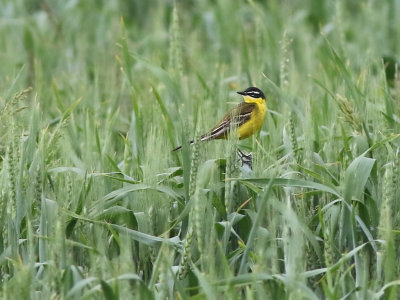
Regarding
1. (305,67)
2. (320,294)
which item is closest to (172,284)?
(320,294)

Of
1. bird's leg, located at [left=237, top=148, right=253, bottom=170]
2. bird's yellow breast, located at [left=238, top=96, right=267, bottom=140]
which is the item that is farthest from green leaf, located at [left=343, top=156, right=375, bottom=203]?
bird's yellow breast, located at [left=238, top=96, right=267, bottom=140]

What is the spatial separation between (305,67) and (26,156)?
3.50m

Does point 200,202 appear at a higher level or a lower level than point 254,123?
lower

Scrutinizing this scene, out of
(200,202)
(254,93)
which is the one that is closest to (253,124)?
(254,93)

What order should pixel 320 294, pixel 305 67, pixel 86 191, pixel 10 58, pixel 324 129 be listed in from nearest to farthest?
pixel 320 294
pixel 86 191
pixel 324 129
pixel 10 58
pixel 305 67

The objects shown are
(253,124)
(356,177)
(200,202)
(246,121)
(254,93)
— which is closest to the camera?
(200,202)

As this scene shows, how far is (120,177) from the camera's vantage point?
12.5 feet

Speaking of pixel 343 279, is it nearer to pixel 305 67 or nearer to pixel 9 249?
pixel 9 249

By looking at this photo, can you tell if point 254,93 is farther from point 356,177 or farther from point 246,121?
point 356,177

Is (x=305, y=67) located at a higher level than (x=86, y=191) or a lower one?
higher

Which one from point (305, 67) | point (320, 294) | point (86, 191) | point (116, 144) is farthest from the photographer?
point (305, 67)

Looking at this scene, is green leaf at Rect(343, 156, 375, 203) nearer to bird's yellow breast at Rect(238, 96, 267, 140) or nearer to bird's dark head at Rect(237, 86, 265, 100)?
bird's yellow breast at Rect(238, 96, 267, 140)

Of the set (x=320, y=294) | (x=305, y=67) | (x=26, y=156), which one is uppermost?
(x=305, y=67)

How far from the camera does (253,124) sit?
4535 millimetres
